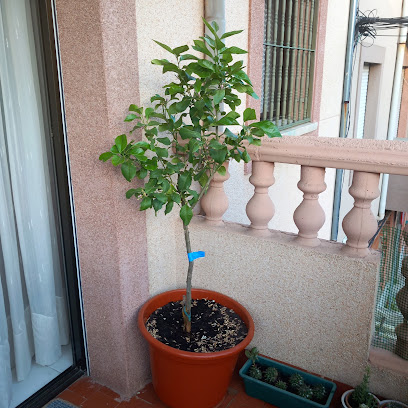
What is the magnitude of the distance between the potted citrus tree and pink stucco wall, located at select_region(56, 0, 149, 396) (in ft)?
0.42

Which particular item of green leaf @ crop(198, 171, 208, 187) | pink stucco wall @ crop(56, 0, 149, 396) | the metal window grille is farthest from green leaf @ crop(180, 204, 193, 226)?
the metal window grille

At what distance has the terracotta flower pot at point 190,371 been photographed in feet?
7.19

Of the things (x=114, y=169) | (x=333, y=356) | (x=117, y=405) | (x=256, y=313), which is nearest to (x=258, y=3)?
(x=114, y=169)

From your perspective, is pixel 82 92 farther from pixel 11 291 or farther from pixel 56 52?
pixel 11 291

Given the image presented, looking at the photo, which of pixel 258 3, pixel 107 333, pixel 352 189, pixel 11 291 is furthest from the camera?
pixel 258 3

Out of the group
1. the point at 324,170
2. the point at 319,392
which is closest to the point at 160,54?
the point at 324,170

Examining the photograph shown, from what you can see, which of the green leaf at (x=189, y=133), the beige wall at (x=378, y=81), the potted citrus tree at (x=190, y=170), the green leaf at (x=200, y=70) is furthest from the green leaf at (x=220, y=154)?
the beige wall at (x=378, y=81)

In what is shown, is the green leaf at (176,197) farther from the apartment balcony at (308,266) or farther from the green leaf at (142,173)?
the apartment balcony at (308,266)

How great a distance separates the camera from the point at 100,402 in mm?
2543

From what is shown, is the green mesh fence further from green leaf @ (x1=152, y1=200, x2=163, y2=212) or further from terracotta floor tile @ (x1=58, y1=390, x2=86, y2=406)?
terracotta floor tile @ (x1=58, y1=390, x2=86, y2=406)

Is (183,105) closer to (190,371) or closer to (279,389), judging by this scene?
(190,371)

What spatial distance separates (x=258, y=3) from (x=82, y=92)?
2125 mm

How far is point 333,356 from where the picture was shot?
2.41 meters

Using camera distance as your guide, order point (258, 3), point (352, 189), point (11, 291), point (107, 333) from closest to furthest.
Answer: point (352, 189), point (11, 291), point (107, 333), point (258, 3)
